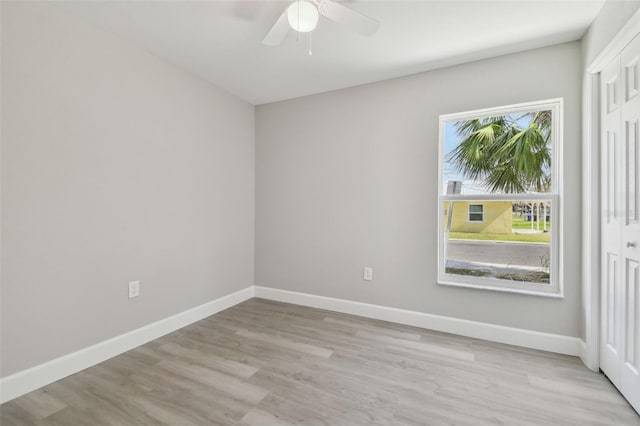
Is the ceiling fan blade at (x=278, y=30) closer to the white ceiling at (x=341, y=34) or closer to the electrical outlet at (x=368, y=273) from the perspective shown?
the white ceiling at (x=341, y=34)

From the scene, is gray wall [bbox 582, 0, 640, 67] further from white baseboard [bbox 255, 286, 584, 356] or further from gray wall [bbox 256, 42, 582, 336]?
white baseboard [bbox 255, 286, 584, 356]

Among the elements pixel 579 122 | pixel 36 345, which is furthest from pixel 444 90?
pixel 36 345

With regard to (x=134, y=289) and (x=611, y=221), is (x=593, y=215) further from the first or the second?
(x=134, y=289)

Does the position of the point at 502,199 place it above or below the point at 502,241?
above


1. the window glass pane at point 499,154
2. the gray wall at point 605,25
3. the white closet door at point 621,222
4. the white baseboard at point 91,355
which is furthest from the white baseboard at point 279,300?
the gray wall at point 605,25

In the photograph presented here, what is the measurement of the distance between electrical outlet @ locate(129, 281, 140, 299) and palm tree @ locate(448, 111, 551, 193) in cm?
300

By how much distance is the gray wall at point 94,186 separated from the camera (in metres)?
1.77

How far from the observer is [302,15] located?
1.60 metres

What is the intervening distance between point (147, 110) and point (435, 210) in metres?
2.72

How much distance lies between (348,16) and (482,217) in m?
2.03

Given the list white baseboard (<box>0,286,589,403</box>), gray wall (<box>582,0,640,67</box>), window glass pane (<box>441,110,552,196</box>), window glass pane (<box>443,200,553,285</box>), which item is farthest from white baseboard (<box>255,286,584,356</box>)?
gray wall (<box>582,0,640,67</box>)

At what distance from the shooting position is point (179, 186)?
2.79m

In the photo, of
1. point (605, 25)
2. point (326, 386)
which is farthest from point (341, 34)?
point (326, 386)

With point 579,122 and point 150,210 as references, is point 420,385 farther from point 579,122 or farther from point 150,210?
Result: point 150,210
